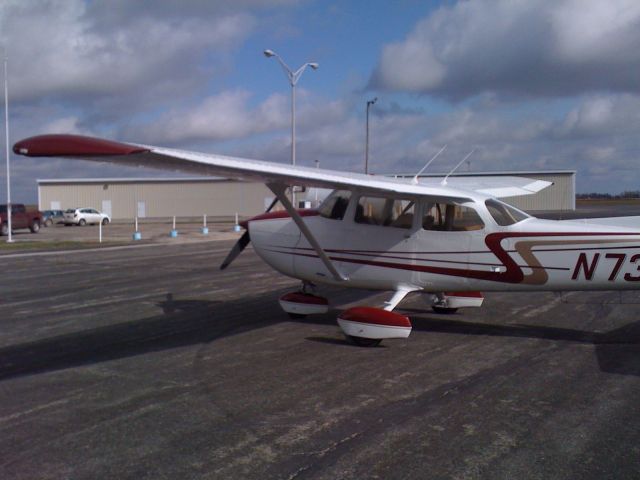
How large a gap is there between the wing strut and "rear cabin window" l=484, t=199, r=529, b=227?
231cm

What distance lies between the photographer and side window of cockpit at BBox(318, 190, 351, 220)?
30.2ft

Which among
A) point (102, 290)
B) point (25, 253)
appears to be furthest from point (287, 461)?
point (25, 253)

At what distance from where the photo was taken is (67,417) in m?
5.49

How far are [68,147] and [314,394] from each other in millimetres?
3232

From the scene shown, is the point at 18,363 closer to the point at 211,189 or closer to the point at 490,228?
the point at 490,228

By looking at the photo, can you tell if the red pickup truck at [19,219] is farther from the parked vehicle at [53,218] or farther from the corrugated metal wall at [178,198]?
the corrugated metal wall at [178,198]

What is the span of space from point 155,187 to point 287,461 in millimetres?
68574

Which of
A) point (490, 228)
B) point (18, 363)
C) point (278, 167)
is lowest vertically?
point (18, 363)

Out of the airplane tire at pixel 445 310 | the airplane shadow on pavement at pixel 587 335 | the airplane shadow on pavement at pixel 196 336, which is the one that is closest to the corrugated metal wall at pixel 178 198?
the airplane shadow on pavement at pixel 196 336

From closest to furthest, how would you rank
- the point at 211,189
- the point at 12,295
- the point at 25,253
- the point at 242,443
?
the point at 242,443 → the point at 12,295 → the point at 25,253 → the point at 211,189

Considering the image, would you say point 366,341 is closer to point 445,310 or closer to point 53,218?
point 445,310

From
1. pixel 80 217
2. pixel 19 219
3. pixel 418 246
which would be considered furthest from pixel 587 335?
pixel 80 217

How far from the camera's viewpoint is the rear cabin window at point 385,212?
877 cm

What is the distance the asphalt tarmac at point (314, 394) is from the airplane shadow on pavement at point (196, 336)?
3 cm
